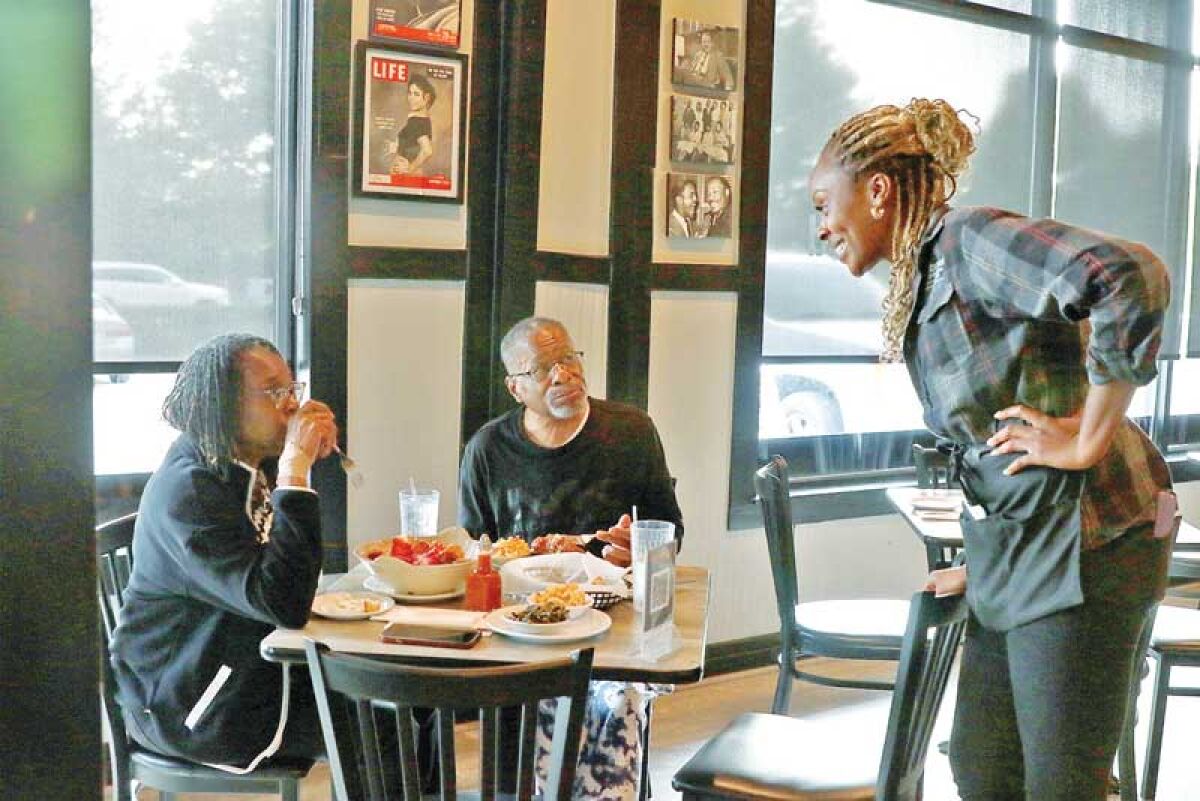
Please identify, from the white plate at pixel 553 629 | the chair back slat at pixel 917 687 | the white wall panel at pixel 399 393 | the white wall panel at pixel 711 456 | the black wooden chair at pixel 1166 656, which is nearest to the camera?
the chair back slat at pixel 917 687

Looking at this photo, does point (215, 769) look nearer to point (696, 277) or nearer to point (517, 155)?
point (517, 155)

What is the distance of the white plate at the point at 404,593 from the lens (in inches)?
91.4

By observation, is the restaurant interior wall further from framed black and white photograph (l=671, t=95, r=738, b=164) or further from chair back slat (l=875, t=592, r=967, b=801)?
chair back slat (l=875, t=592, r=967, b=801)

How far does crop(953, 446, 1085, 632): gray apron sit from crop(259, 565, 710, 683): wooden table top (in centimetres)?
44

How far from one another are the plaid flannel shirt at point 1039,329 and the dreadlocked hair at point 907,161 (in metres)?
0.03

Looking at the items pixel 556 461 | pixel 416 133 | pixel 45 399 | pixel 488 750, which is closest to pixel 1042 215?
pixel 416 133

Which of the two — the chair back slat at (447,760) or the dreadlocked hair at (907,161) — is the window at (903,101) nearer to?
the dreadlocked hair at (907,161)

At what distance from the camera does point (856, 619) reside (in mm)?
3463

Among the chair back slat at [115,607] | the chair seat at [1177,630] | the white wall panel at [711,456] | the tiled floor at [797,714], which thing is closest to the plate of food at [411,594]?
the chair back slat at [115,607]

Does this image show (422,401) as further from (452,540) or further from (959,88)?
(959,88)

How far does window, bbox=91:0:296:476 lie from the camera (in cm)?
320

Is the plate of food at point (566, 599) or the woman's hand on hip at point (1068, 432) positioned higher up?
the woman's hand on hip at point (1068, 432)

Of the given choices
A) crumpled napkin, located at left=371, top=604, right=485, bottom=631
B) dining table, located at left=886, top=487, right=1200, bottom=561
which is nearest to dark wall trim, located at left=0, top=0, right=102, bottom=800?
crumpled napkin, located at left=371, top=604, right=485, bottom=631

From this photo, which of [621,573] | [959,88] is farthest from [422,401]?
[959,88]
